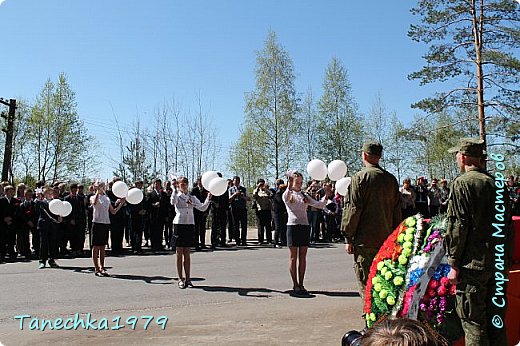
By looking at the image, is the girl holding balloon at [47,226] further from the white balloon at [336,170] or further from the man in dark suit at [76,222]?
the white balloon at [336,170]

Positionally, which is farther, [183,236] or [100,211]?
[100,211]

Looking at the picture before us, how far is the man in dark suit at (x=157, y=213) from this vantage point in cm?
1588

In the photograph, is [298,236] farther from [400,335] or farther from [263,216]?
[263,216]

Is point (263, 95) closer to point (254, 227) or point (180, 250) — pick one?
point (254, 227)

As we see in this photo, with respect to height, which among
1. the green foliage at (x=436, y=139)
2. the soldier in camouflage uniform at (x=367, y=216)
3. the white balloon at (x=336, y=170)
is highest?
the green foliage at (x=436, y=139)

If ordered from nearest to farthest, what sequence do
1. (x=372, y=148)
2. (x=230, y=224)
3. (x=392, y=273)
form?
1. (x=392, y=273)
2. (x=372, y=148)
3. (x=230, y=224)

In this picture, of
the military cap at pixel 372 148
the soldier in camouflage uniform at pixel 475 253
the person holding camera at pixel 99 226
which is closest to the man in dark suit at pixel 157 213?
the person holding camera at pixel 99 226

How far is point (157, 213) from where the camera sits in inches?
625

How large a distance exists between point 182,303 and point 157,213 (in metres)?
7.82

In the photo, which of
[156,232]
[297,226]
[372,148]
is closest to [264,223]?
[156,232]

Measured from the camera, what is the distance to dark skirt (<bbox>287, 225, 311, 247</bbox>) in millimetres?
8914

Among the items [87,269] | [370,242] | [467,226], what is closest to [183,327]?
[370,242]

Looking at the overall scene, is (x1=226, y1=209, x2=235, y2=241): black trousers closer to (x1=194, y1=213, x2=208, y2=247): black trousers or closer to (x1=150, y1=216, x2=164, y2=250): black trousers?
(x1=194, y1=213, x2=208, y2=247): black trousers

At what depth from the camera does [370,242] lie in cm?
610
